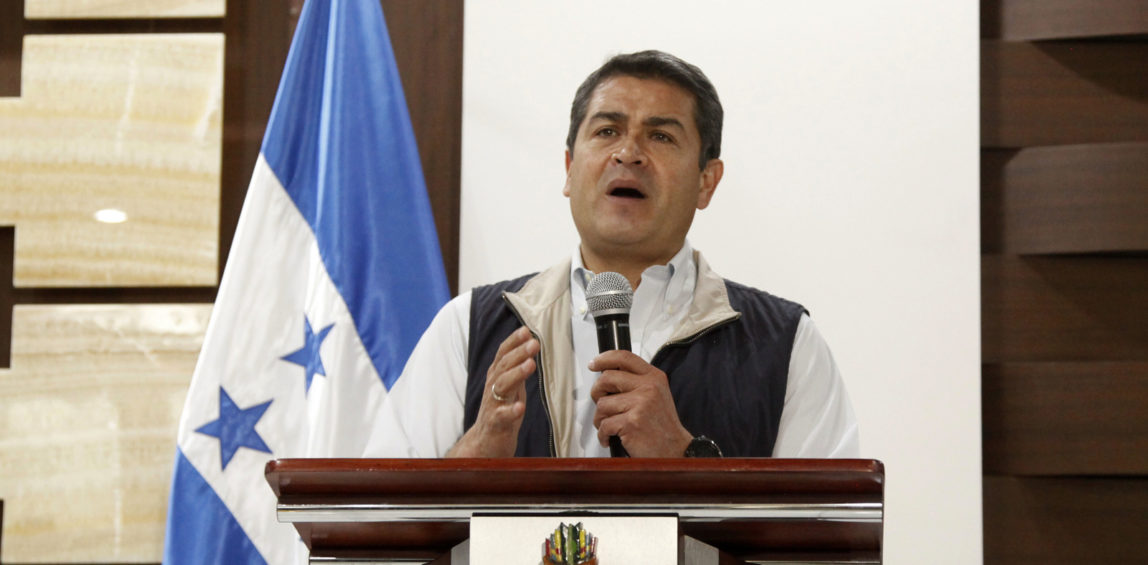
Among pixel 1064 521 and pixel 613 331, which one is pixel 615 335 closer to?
pixel 613 331

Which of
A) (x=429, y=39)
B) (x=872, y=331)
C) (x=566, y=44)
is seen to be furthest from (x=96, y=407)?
(x=872, y=331)

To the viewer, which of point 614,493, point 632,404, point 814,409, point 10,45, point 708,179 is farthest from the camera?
Answer: point 10,45

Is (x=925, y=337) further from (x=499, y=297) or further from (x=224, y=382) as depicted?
(x=224, y=382)

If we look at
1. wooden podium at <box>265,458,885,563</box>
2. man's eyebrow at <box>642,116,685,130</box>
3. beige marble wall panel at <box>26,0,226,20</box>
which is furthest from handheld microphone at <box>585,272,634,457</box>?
beige marble wall panel at <box>26,0,226,20</box>

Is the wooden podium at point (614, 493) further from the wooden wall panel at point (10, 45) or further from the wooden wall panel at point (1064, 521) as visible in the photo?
the wooden wall panel at point (10, 45)

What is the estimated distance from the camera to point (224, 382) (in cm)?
254

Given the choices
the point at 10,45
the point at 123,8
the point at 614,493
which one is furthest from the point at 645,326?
the point at 10,45

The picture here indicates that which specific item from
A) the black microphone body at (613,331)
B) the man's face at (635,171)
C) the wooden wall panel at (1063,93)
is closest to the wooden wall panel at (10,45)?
the man's face at (635,171)

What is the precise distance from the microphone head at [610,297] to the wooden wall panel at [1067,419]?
138 centimetres

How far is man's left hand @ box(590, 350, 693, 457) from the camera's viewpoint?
1.57 meters

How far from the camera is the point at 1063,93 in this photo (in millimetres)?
2805

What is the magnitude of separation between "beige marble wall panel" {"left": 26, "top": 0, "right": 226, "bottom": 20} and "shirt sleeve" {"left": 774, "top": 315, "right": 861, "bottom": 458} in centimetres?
174

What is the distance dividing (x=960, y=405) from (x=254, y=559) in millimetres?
1558

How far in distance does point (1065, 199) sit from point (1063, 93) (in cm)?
26
